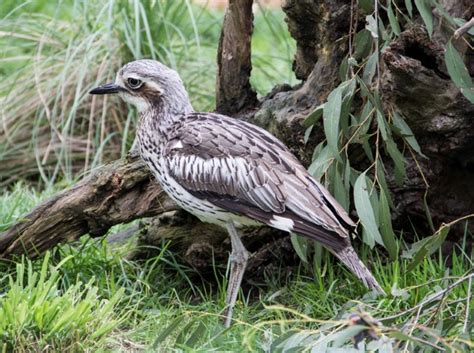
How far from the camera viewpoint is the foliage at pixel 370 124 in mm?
5141

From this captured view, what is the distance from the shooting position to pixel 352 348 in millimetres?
4621

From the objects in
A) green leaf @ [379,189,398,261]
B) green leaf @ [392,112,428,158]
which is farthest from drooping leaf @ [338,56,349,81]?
green leaf @ [379,189,398,261]

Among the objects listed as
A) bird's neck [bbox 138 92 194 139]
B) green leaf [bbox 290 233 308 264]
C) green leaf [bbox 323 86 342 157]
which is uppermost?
bird's neck [bbox 138 92 194 139]

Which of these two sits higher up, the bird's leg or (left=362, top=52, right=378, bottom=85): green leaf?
(left=362, top=52, right=378, bottom=85): green leaf

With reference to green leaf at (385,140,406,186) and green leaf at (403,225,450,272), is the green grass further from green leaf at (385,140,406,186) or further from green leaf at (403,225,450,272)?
green leaf at (385,140,406,186)

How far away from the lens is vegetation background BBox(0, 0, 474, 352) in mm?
4859

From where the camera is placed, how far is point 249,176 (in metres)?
5.59

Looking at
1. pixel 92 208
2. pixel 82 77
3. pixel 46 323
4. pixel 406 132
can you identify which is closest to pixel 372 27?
pixel 406 132

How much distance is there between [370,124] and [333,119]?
509 mm

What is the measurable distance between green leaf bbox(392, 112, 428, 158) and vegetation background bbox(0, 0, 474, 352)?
0.50 metres

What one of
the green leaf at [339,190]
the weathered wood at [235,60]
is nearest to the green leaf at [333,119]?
the green leaf at [339,190]

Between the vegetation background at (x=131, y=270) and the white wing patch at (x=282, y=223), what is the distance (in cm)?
44

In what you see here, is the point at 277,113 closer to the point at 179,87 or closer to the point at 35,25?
the point at 179,87

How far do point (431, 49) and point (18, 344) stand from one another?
250 cm
